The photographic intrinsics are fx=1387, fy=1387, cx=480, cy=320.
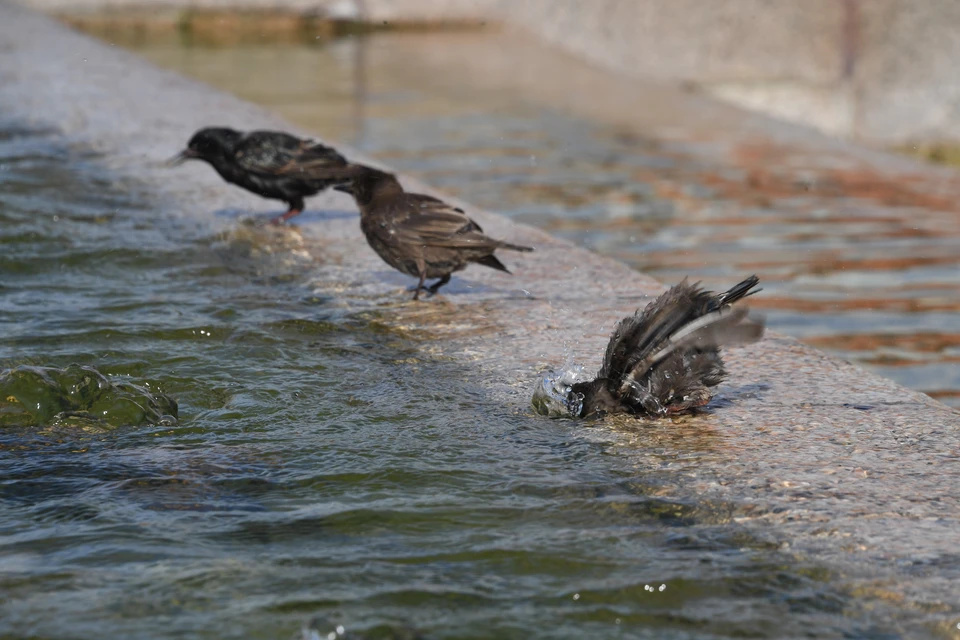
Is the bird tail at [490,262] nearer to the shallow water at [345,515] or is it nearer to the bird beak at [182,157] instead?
the shallow water at [345,515]

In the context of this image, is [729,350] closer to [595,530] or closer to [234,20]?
[595,530]

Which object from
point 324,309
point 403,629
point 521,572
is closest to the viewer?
point 403,629

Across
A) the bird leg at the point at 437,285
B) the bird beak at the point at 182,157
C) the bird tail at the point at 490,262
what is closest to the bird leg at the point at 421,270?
the bird leg at the point at 437,285

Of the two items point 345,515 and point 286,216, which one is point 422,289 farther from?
point 345,515

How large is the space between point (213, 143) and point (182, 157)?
1.22ft

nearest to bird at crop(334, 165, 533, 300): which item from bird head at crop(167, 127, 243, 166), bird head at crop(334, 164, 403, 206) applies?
bird head at crop(334, 164, 403, 206)

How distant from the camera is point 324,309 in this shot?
548cm

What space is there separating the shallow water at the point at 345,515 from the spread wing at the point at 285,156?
1.88m

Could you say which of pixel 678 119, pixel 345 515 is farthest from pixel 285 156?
pixel 678 119

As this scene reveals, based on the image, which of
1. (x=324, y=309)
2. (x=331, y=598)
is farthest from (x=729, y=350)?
(x=331, y=598)

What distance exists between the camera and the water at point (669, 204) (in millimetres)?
6895

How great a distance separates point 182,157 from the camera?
763 centimetres

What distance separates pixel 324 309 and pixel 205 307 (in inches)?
18.7

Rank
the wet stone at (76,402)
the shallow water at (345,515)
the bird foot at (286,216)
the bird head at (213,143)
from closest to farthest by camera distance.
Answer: the shallow water at (345,515) → the wet stone at (76,402) → the bird foot at (286,216) → the bird head at (213,143)
